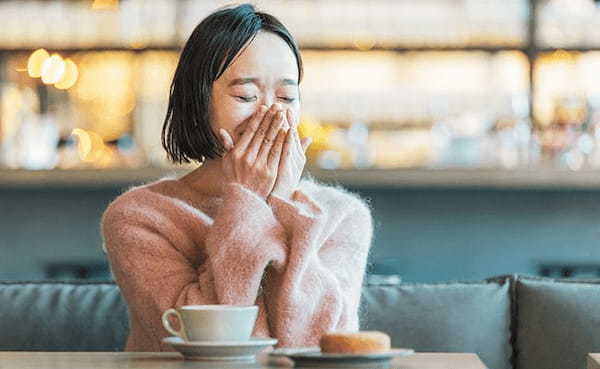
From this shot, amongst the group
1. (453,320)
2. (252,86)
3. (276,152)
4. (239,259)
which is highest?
(252,86)

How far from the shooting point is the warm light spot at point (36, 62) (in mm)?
5203

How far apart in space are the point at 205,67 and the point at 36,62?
135 inches

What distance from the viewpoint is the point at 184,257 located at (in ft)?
6.22

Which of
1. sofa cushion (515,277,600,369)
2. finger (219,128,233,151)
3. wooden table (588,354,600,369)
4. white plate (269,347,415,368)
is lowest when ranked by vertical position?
sofa cushion (515,277,600,369)

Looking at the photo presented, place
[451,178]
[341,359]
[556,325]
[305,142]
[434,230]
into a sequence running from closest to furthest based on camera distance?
[341,359], [305,142], [556,325], [451,178], [434,230]

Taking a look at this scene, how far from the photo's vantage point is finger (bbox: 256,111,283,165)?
74.4 inches

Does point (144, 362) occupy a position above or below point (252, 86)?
below

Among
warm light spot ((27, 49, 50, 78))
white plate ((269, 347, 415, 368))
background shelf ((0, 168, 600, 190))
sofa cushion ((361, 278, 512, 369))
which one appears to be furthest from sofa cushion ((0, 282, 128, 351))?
warm light spot ((27, 49, 50, 78))

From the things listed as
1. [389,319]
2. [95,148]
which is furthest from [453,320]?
[95,148]

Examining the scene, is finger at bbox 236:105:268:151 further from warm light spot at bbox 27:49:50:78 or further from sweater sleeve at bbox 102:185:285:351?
warm light spot at bbox 27:49:50:78

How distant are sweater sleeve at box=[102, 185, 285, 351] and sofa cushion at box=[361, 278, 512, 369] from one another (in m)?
0.46

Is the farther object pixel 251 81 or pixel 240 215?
pixel 251 81

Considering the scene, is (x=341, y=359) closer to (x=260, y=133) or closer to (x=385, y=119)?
(x=260, y=133)

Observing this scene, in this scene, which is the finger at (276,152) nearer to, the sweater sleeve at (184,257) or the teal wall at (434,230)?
the sweater sleeve at (184,257)
